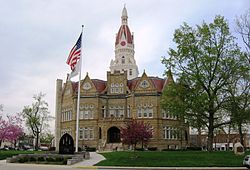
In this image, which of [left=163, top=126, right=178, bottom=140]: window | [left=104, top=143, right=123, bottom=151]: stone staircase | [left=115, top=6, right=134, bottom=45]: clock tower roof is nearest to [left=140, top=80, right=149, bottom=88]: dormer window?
[left=163, top=126, right=178, bottom=140]: window

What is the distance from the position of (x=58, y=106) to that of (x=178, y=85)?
3684 cm

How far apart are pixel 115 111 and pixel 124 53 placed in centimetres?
4368

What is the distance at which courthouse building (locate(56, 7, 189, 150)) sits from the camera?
2576 inches

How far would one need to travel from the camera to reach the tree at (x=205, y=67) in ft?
144

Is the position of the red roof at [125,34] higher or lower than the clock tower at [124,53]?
higher

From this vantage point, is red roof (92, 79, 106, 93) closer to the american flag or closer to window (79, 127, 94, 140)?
window (79, 127, 94, 140)

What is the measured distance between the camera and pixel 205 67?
44.3 meters

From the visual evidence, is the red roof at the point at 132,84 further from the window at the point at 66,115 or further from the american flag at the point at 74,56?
the american flag at the point at 74,56

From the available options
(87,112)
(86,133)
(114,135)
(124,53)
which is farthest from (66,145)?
(124,53)

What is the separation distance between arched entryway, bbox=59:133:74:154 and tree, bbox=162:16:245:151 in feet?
43.0

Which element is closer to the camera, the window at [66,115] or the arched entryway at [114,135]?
the arched entryway at [114,135]

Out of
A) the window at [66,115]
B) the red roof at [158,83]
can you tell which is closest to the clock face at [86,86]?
the window at [66,115]

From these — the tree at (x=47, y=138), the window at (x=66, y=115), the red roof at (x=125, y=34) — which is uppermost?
the red roof at (x=125, y=34)

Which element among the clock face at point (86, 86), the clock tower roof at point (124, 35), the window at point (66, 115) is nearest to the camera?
the clock face at point (86, 86)
